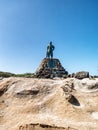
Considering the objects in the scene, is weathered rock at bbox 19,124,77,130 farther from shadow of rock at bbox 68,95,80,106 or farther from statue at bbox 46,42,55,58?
statue at bbox 46,42,55,58

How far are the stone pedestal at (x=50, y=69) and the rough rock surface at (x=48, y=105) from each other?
43.3 ft

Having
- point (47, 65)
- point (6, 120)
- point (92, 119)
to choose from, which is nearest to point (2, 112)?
point (6, 120)

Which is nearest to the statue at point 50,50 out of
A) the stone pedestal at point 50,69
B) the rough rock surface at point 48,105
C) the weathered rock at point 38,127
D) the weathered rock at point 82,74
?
the stone pedestal at point 50,69

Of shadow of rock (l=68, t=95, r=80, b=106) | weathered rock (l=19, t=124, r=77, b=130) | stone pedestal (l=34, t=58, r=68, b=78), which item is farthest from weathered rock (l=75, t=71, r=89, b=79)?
weathered rock (l=19, t=124, r=77, b=130)

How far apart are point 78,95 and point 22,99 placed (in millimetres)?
4005

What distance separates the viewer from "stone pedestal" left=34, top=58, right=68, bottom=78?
30550 mm

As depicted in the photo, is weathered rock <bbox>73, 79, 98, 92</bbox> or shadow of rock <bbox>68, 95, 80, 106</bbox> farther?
weathered rock <bbox>73, 79, 98, 92</bbox>

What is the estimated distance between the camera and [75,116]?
1298 centimetres

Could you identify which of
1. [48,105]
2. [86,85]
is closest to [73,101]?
[48,105]

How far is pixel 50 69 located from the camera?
31.7 metres

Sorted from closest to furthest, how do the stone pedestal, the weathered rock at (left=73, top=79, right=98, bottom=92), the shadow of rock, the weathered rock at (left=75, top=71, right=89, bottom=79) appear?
the shadow of rock, the weathered rock at (left=73, top=79, right=98, bottom=92), the weathered rock at (left=75, top=71, right=89, bottom=79), the stone pedestal

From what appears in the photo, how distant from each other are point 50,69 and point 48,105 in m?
17.3

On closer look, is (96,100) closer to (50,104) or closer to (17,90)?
(50,104)

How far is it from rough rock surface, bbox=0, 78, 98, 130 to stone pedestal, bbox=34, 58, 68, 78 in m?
13.2
